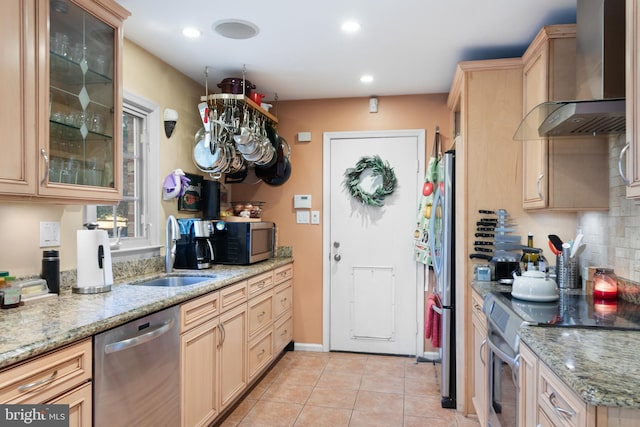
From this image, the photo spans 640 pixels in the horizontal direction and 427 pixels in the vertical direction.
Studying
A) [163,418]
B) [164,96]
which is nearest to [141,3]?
[164,96]

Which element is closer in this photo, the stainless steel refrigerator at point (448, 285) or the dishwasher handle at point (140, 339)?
the dishwasher handle at point (140, 339)

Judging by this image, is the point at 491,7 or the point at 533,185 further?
the point at 533,185

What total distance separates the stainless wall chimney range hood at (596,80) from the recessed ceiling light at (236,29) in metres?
1.60

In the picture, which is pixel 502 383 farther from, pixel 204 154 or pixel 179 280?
pixel 204 154

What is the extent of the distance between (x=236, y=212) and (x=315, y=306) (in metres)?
1.15

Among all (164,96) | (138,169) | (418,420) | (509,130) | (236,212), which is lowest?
(418,420)

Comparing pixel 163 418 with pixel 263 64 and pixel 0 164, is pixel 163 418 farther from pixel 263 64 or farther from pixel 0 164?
pixel 263 64

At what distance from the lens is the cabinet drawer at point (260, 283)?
3.08 m

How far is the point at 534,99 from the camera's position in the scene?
8.43 feet

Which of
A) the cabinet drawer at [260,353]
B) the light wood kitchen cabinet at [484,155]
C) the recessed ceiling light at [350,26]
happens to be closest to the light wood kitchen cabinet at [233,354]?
the cabinet drawer at [260,353]

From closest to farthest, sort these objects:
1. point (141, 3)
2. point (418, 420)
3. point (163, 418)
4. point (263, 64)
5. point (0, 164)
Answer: point (0, 164), point (163, 418), point (141, 3), point (418, 420), point (263, 64)

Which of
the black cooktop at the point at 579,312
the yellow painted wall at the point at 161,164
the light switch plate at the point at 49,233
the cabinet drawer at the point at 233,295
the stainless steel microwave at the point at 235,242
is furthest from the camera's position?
the stainless steel microwave at the point at 235,242

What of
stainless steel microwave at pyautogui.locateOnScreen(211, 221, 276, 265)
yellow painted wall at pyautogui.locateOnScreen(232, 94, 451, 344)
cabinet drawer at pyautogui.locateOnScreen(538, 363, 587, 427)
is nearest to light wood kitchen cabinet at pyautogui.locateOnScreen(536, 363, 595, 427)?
cabinet drawer at pyautogui.locateOnScreen(538, 363, 587, 427)

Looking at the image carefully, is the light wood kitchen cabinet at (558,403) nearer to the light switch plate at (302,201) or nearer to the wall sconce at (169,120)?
the wall sconce at (169,120)
